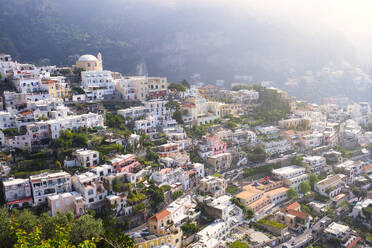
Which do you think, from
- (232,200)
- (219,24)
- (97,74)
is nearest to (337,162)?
(232,200)

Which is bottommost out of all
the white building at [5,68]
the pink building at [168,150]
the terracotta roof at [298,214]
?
the terracotta roof at [298,214]

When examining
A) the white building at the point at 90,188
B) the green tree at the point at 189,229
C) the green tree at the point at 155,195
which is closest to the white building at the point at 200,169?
→ the green tree at the point at 155,195

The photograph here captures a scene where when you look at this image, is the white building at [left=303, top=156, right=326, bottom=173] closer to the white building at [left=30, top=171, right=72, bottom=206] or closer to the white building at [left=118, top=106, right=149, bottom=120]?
the white building at [left=118, top=106, right=149, bottom=120]

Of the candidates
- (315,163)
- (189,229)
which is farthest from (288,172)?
(189,229)

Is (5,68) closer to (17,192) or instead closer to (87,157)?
(87,157)

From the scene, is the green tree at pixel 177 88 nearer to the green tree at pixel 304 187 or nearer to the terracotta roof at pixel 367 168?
the green tree at pixel 304 187

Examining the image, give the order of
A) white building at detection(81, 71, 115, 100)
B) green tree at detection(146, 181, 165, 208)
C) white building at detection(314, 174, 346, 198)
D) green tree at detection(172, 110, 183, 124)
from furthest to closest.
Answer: white building at detection(81, 71, 115, 100), green tree at detection(172, 110, 183, 124), white building at detection(314, 174, 346, 198), green tree at detection(146, 181, 165, 208)

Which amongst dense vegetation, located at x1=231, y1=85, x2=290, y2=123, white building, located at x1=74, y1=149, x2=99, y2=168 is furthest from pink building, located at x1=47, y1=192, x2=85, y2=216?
dense vegetation, located at x1=231, y1=85, x2=290, y2=123
